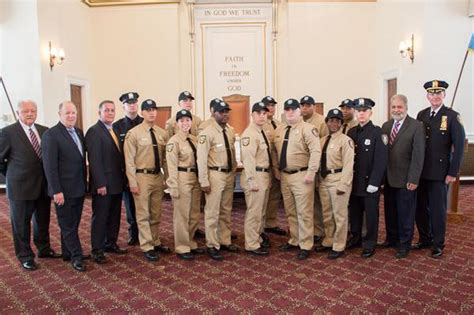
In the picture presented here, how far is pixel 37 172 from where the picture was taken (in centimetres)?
373

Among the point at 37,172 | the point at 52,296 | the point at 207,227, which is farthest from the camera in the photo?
the point at 207,227

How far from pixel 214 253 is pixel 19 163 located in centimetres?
197

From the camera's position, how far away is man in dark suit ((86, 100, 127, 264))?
377 cm

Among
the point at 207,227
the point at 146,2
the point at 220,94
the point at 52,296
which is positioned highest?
the point at 146,2

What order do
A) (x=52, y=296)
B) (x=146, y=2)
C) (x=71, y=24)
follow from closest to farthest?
(x=52, y=296), (x=71, y=24), (x=146, y=2)

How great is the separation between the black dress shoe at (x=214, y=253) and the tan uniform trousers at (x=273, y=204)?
1.03 meters

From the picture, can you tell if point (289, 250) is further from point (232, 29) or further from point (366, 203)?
point (232, 29)

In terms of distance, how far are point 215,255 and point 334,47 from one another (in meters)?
7.15

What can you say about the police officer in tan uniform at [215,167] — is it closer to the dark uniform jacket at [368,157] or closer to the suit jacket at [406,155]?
the dark uniform jacket at [368,157]

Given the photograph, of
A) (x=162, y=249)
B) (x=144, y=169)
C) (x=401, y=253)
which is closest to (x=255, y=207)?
(x=162, y=249)

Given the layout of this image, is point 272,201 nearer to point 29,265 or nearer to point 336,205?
point 336,205

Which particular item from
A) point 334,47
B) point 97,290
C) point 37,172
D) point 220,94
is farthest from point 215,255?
point 334,47

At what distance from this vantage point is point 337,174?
387 centimetres

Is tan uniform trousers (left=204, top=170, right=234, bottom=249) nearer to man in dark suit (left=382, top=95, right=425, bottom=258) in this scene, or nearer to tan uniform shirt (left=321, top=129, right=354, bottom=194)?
tan uniform shirt (left=321, top=129, right=354, bottom=194)
